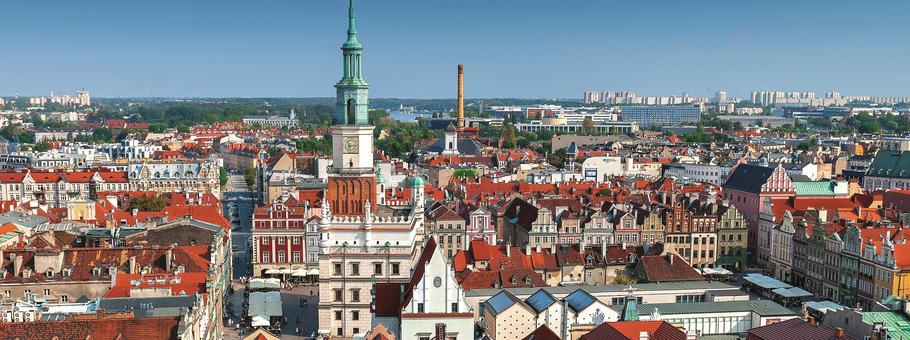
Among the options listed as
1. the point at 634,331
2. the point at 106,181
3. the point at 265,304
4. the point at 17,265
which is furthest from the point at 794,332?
the point at 106,181

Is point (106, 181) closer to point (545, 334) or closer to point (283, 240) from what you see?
point (283, 240)

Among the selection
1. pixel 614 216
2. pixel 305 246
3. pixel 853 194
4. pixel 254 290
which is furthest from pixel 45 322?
pixel 853 194

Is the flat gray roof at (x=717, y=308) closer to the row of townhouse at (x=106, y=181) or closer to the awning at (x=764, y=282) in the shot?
the awning at (x=764, y=282)

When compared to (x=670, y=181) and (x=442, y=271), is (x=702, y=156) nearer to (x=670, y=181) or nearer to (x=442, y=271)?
(x=670, y=181)

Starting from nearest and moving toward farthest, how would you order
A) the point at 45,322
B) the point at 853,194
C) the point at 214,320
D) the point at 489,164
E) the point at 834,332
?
the point at 45,322 < the point at 834,332 < the point at 214,320 < the point at 853,194 < the point at 489,164

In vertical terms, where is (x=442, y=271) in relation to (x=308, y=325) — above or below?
above

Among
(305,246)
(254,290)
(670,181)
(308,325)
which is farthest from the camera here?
(670,181)
